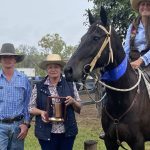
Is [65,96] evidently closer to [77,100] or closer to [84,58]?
[77,100]

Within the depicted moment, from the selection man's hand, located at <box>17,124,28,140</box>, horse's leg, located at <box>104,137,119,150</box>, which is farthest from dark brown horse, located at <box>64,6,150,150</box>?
man's hand, located at <box>17,124,28,140</box>

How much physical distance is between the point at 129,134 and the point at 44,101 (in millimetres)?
1264

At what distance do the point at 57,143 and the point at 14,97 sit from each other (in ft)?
2.88

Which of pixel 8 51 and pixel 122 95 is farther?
pixel 8 51

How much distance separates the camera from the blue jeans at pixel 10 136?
5.95m

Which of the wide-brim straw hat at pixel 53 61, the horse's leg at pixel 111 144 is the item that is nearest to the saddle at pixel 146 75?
the horse's leg at pixel 111 144

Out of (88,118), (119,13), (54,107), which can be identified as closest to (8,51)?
(54,107)

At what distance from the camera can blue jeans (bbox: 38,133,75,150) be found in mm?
5879

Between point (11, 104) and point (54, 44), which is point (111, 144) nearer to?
point (11, 104)

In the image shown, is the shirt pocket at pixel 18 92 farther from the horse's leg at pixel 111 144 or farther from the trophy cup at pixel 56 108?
the horse's leg at pixel 111 144

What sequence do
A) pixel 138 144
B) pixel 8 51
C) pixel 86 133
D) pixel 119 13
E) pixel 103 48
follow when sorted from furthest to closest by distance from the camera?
pixel 119 13 < pixel 86 133 < pixel 8 51 < pixel 138 144 < pixel 103 48

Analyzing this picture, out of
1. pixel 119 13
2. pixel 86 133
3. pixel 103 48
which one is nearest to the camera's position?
pixel 103 48

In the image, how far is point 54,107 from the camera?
5.78 metres

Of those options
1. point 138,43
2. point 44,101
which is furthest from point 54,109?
point 138,43
